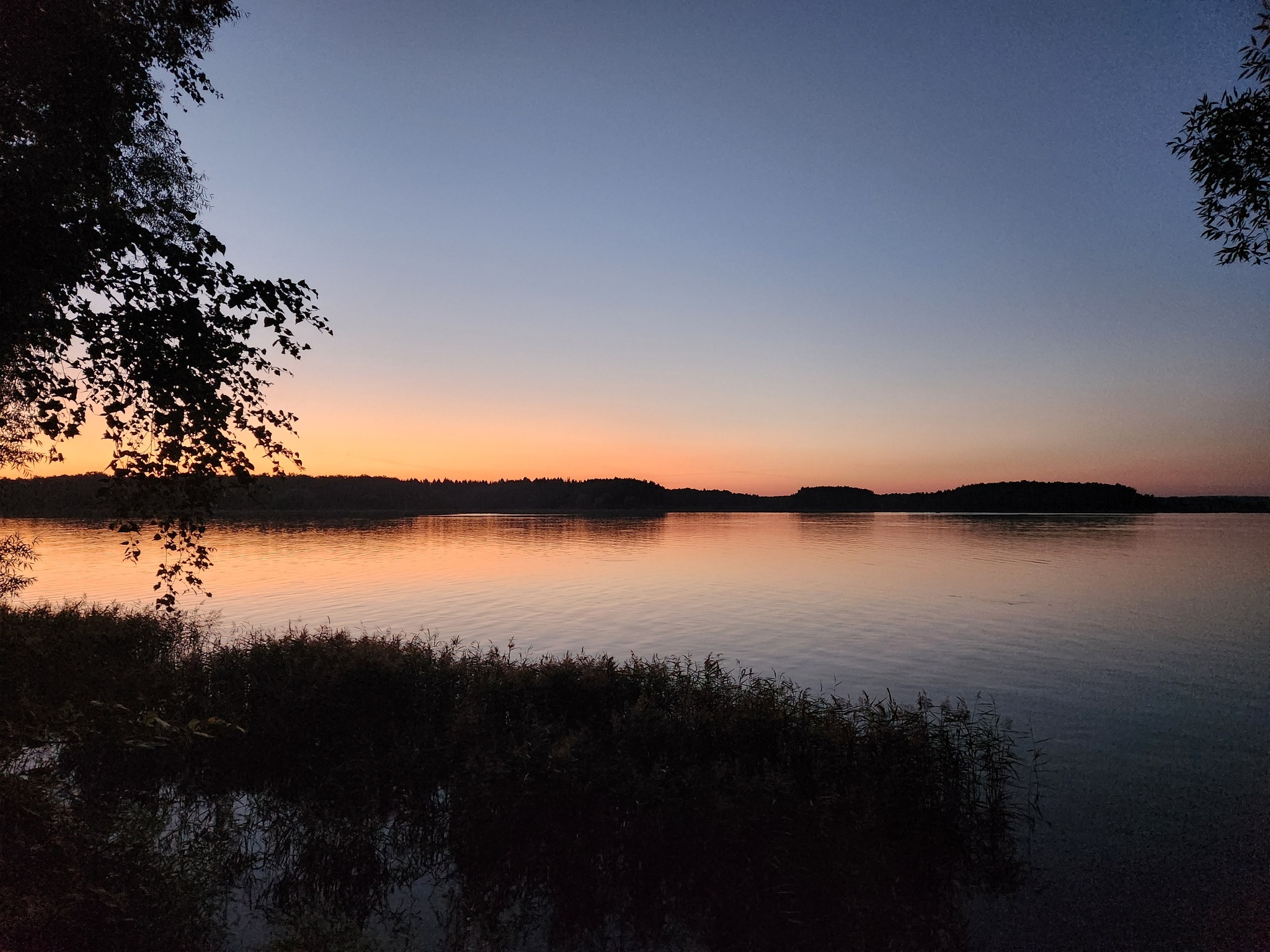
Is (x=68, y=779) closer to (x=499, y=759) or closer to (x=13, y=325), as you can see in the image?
(x=499, y=759)

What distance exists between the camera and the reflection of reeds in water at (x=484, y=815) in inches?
403

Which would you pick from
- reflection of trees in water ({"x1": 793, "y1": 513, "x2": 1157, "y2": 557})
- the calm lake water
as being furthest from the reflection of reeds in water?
reflection of trees in water ({"x1": 793, "y1": 513, "x2": 1157, "y2": 557})

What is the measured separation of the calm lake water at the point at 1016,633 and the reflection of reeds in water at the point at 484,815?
2097mm

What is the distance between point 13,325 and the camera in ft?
30.8

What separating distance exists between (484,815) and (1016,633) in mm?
33388

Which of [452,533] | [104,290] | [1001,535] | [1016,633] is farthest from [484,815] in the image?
[1001,535]

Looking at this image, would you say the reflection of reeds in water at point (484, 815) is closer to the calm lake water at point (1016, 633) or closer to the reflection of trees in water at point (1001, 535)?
the calm lake water at point (1016, 633)

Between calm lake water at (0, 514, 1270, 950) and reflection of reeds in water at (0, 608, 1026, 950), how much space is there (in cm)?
210

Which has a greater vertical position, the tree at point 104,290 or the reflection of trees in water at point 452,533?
the tree at point 104,290

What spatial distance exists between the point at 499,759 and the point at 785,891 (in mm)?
6180

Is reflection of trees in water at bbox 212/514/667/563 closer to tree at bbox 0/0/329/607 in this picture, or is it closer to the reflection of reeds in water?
the reflection of reeds in water

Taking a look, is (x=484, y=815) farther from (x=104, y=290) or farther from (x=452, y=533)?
(x=452, y=533)

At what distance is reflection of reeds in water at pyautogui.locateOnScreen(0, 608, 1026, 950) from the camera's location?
33.6ft

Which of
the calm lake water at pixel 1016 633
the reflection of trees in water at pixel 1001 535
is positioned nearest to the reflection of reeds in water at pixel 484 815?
the calm lake water at pixel 1016 633
